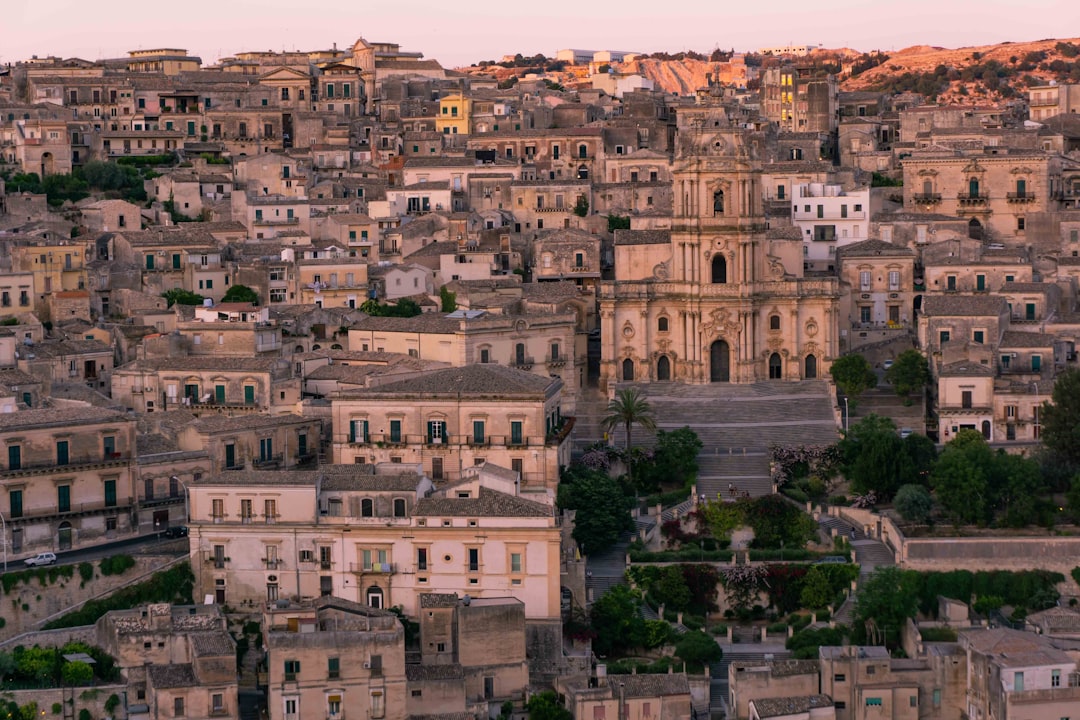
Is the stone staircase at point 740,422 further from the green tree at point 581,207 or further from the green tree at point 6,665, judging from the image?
the green tree at point 6,665

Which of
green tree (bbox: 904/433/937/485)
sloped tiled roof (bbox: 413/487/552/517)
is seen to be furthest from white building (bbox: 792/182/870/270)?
sloped tiled roof (bbox: 413/487/552/517)

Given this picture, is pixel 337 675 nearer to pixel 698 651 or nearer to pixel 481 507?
pixel 481 507

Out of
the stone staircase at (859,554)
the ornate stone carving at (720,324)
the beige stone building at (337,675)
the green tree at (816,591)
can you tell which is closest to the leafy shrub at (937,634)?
the stone staircase at (859,554)

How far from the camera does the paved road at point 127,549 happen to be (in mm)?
61938

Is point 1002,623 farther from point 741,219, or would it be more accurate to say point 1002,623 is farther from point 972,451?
point 741,219

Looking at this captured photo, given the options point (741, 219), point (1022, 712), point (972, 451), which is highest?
point (741, 219)

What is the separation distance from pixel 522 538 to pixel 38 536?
37.5 feet

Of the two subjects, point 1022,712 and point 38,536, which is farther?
point 38,536

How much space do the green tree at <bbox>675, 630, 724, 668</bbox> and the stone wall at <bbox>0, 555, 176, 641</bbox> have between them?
39.3 feet

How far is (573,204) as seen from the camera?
3664 inches

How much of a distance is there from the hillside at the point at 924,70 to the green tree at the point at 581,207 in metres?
55.7

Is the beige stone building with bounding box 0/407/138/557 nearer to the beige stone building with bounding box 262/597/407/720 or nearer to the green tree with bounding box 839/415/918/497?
the beige stone building with bounding box 262/597/407/720

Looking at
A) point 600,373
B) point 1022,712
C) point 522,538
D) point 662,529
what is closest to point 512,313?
point 600,373

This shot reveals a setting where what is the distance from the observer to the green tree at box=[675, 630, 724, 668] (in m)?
60.6
